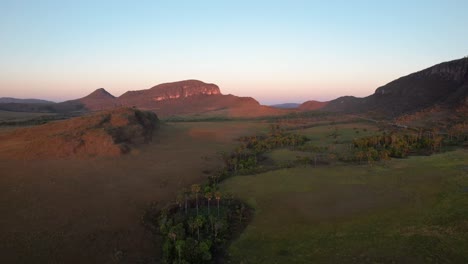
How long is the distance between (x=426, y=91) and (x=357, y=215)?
123382mm

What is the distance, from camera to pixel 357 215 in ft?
105

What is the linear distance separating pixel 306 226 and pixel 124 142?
40.2 meters

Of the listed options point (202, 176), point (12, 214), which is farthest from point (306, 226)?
point (12, 214)

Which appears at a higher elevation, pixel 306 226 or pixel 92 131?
pixel 92 131

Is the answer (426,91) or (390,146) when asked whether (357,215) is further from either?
(426,91)

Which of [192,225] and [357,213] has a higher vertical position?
[357,213]

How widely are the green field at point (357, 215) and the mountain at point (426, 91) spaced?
3008 inches

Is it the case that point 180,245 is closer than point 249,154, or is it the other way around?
point 180,245

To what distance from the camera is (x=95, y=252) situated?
89.4ft

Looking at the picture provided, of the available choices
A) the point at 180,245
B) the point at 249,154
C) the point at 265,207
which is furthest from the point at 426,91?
the point at 180,245

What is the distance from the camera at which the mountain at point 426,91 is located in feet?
381

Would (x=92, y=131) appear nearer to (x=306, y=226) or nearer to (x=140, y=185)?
(x=140, y=185)

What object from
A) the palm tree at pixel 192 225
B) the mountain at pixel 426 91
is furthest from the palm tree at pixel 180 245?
the mountain at pixel 426 91

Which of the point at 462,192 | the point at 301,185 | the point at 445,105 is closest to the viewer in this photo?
the point at 462,192
